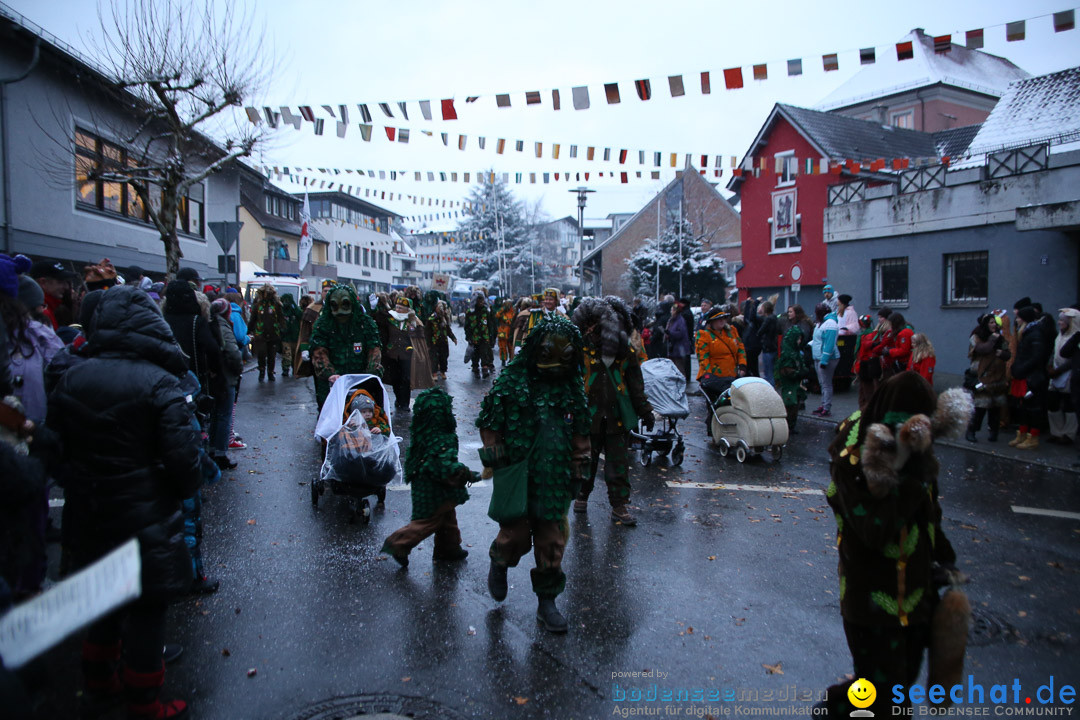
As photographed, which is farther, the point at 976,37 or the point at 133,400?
the point at 976,37

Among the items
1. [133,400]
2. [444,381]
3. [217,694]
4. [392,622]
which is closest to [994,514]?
[392,622]

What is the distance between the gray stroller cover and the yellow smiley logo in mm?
5695

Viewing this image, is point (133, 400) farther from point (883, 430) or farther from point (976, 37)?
point (976, 37)

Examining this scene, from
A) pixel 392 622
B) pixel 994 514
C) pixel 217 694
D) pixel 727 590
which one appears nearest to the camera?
pixel 217 694

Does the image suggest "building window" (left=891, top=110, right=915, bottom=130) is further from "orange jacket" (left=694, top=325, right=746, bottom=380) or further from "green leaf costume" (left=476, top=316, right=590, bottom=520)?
"green leaf costume" (left=476, top=316, right=590, bottom=520)

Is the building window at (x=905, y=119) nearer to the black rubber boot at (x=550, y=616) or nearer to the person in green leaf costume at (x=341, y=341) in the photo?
the person in green leaf costume at (x=341, y=341)

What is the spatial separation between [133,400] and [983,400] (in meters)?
10.9

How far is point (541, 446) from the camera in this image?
14.4 feet

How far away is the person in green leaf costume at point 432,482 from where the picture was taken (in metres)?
5.13

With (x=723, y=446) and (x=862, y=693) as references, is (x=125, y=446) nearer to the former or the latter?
(x=862, y=693)

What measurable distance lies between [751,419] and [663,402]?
44.8 inches

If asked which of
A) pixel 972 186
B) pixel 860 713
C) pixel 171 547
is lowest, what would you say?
pixel 860 713

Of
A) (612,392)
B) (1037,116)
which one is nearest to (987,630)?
(612,392)

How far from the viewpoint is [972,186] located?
16516 millimetres
